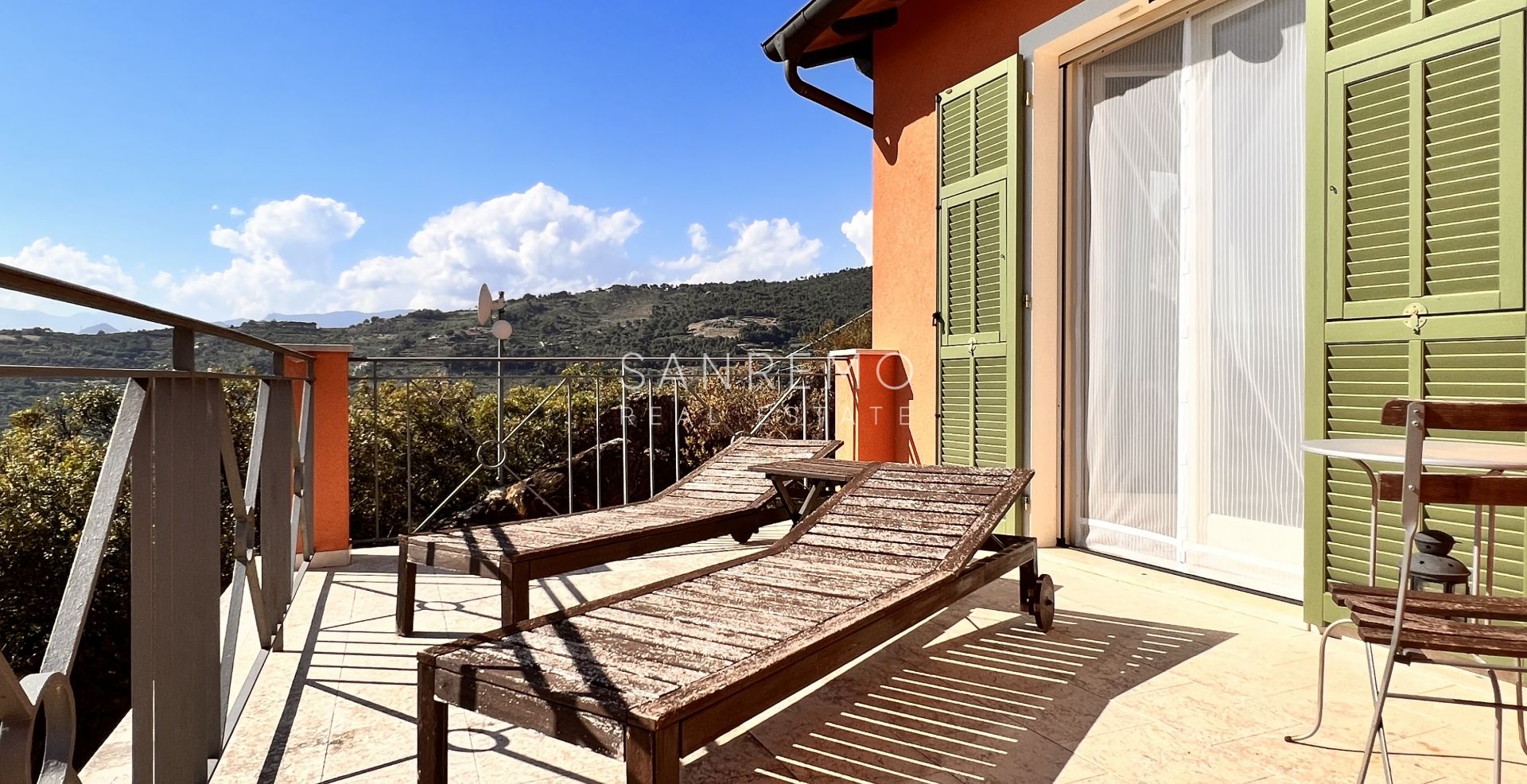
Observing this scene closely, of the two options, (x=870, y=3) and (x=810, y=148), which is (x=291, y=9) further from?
(x=870, y=3)

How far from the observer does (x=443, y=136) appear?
4822cm

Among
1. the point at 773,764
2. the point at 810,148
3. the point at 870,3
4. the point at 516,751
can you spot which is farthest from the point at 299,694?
the point at 810,148

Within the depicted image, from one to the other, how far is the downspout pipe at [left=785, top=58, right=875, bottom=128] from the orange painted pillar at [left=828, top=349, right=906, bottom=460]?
195 centimetres

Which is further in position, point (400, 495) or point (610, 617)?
point (400, 495)

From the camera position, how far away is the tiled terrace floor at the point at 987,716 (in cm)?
210

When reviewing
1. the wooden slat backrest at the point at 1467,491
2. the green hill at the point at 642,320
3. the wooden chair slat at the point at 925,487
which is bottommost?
the wooden chair slat at the point at 925,487

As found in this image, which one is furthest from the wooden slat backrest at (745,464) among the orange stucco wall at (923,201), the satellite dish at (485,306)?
the satellite dish at (485,306)

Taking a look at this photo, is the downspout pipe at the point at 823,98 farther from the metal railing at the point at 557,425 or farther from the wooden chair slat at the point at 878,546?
the wooden chair slat at the point at 878,546

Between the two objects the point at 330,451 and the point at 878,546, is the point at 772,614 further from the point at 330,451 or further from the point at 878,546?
the point at 330,451

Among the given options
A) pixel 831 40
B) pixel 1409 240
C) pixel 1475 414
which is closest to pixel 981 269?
pixel 1409 240

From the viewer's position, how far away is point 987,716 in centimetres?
245

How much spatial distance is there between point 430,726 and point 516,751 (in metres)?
0.38

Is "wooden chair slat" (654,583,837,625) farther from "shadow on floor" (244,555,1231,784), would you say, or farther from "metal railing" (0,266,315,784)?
"metal railing" (0,266,315,784)

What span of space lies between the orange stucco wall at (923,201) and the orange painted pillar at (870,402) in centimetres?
8
